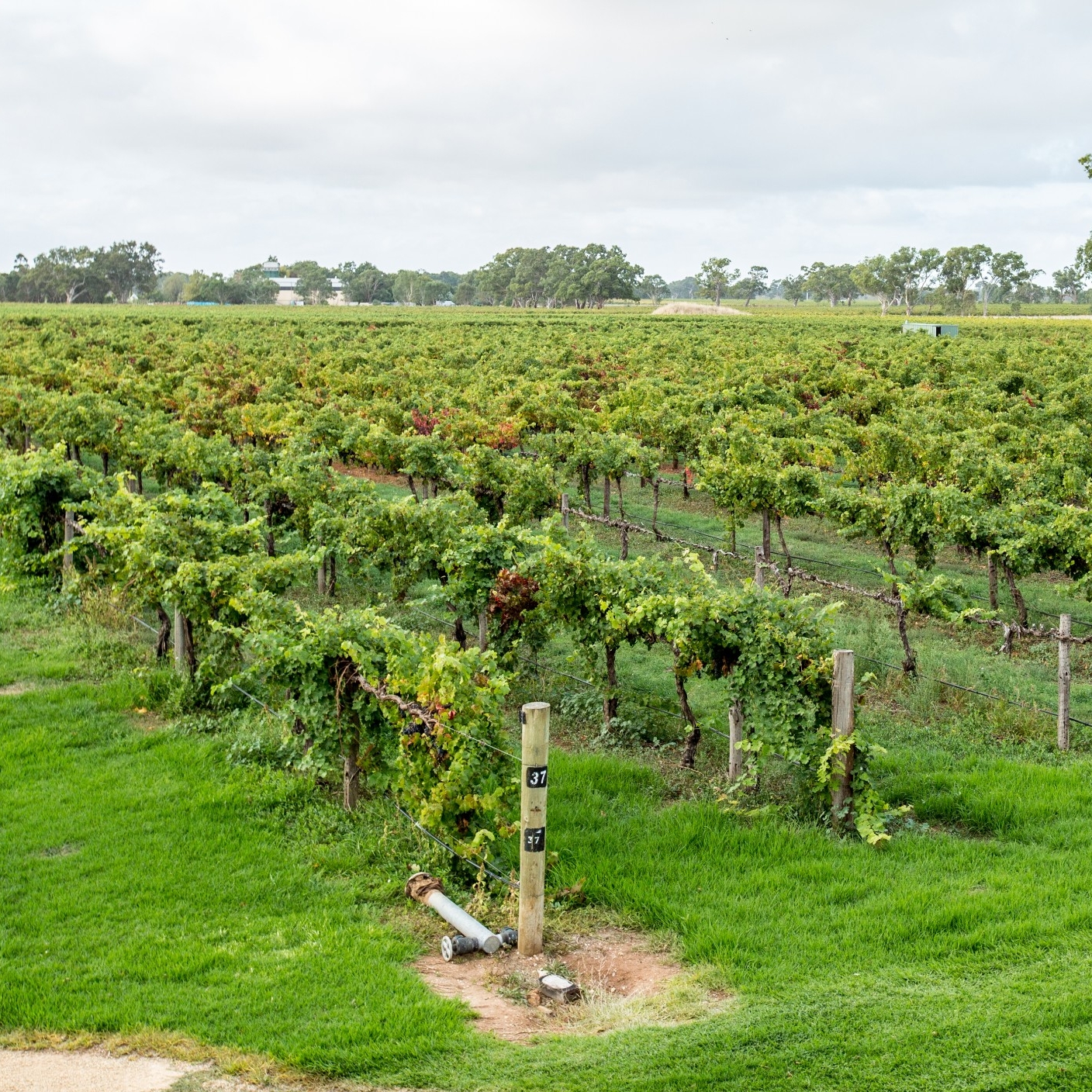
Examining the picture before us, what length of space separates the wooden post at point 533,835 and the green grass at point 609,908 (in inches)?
31.4

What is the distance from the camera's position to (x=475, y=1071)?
5.74 metres

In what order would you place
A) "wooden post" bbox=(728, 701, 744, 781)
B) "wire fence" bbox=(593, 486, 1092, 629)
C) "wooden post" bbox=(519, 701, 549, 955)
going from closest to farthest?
"wooden post" bbox=(519, 701, 549, 955) < "wooden post" bbox=(728, 701, 744, 781) < "wire fence" bbox=(593, 486, 1092, 629)

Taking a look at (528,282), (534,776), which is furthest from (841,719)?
(528,282)

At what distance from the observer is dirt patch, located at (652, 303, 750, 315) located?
11838 cm

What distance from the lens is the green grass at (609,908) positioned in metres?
→ 5.77

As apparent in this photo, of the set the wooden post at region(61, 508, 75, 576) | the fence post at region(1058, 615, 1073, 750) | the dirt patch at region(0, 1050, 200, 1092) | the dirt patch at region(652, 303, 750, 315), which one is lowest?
the dirt patch at region(0, 1050, 200, 1092)

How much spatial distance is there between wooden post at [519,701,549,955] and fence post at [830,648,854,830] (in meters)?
2.86

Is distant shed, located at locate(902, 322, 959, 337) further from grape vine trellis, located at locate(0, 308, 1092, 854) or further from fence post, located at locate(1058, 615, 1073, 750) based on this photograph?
fence post, located at locate(1058, 615, 1073, 750)

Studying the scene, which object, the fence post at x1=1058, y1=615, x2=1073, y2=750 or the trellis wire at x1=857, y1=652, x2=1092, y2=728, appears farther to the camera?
the trellis wire at x1=857, y1=652, x2=1092, y2=728

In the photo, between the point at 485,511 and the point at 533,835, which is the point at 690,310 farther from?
the point at 533,835

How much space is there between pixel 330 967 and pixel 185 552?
21.1ft

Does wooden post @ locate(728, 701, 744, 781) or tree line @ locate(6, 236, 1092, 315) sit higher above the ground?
tree line @ locate(6, 236, 1092, 315)

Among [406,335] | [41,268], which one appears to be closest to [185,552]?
[406,335]

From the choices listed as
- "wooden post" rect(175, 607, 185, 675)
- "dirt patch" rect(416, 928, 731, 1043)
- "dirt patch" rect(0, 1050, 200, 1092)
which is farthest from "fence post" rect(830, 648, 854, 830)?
"wooden post" rect(175, 607, 185, 675)
